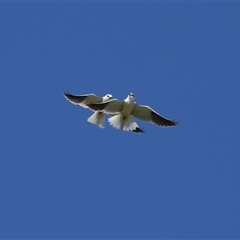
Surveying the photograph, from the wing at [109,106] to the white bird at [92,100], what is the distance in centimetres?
98

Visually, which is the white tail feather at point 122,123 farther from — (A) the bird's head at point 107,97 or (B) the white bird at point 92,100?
(A) the bird's head at point 107,97

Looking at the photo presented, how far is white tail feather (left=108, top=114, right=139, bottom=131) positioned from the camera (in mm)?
18016

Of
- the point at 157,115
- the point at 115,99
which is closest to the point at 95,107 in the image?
the point at 115,99

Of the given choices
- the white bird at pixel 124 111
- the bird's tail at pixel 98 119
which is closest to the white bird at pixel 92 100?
the bird's tail at pixel 98 119

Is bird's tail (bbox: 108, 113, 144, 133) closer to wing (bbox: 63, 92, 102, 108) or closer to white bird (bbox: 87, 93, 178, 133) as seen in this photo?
white bird (bbox: 87, 93, 178, 133)

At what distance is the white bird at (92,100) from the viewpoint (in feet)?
62.4

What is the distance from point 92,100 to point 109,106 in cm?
162

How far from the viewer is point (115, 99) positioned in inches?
699

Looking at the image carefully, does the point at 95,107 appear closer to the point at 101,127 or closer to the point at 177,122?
the point at 101,127

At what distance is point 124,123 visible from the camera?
1809cm

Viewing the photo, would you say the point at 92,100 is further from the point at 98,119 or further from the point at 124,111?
the point at 124,111

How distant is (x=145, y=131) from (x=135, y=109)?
2.14ft

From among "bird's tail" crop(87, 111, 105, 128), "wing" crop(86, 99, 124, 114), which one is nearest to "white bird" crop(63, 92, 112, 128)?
"bird's tail" crop(87, 111, 105, 128)

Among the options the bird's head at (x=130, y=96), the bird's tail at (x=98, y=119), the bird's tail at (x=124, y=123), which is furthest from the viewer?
the bird's tail at (x=98, y=119)
